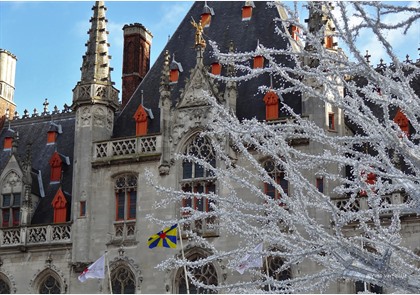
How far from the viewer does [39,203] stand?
32.1 meters

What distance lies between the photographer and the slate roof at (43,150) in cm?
3184

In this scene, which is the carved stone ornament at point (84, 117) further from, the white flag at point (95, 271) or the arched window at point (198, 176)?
the white flag at point (95, 271)

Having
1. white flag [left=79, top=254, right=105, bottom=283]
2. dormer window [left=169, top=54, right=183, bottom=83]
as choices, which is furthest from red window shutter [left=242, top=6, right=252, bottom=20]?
white flag [left=79, top=254, right=105, bottom=283]

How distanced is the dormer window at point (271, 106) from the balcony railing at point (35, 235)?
307 inches

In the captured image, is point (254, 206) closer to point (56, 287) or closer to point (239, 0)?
point (56, 287)

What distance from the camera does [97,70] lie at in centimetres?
3136

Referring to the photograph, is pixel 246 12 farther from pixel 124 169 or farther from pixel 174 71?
pixel 124 169

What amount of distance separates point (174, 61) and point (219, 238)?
25.8 ft

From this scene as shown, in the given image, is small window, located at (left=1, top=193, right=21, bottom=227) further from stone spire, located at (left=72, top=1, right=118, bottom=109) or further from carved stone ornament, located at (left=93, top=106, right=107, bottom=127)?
carved stone ornament, located at (left=93, top=106, right=107, bottom=127)

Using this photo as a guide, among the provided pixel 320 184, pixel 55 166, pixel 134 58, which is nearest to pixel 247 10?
pixel 134 58

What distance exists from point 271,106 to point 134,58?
791cm

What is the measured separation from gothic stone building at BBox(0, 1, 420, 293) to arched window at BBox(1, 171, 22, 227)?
0.04 m

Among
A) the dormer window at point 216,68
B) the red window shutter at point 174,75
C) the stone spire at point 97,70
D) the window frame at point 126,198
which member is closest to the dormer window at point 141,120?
the stone spire at point 97,70

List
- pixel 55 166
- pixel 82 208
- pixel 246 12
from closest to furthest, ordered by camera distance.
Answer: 1. pixel 82 208
2. pixel 55 166
3. pixel 246 12
